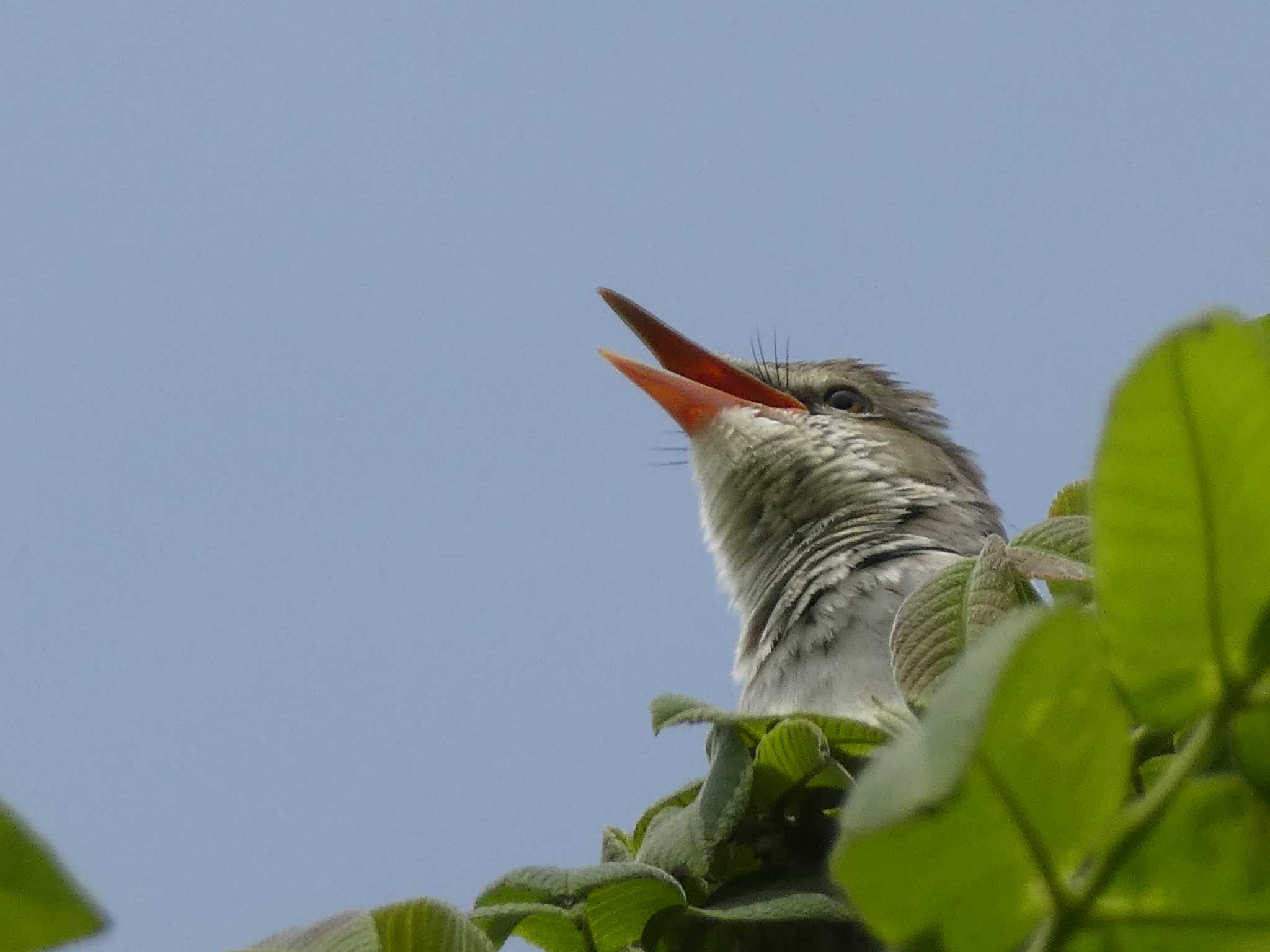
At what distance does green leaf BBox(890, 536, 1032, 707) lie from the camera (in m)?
1.43

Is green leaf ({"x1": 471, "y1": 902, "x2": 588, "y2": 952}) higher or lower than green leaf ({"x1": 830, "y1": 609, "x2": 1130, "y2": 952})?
above

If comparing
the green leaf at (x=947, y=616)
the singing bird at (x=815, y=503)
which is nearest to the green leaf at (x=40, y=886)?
the green leaf at (x=947, y=616)

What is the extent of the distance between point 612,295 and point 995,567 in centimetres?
405

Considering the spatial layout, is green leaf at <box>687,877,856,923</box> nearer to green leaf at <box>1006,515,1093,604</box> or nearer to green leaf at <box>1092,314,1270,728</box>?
green leaf at <box>1006,515,1093,604</box>

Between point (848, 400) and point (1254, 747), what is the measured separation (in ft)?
16.8

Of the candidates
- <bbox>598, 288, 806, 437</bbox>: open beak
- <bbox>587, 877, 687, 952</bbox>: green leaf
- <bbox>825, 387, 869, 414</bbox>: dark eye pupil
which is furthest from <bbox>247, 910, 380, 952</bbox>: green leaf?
<bbox>825, 387, 869, 414</bbox>: dark eye pupil

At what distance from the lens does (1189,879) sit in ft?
2.17

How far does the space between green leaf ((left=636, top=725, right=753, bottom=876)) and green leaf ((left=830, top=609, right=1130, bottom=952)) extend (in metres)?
0.86

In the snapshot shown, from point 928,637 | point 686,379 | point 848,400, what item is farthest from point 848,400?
point 928,637

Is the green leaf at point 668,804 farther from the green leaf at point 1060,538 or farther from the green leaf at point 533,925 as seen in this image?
the green leaf at point 1060,538

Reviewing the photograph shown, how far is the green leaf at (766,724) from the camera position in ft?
5.05

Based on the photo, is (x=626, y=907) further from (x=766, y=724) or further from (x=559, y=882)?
(x=766, y=724)

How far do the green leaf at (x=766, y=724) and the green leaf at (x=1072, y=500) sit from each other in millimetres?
424

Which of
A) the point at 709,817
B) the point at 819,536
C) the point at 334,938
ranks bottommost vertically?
the point at 819,536
